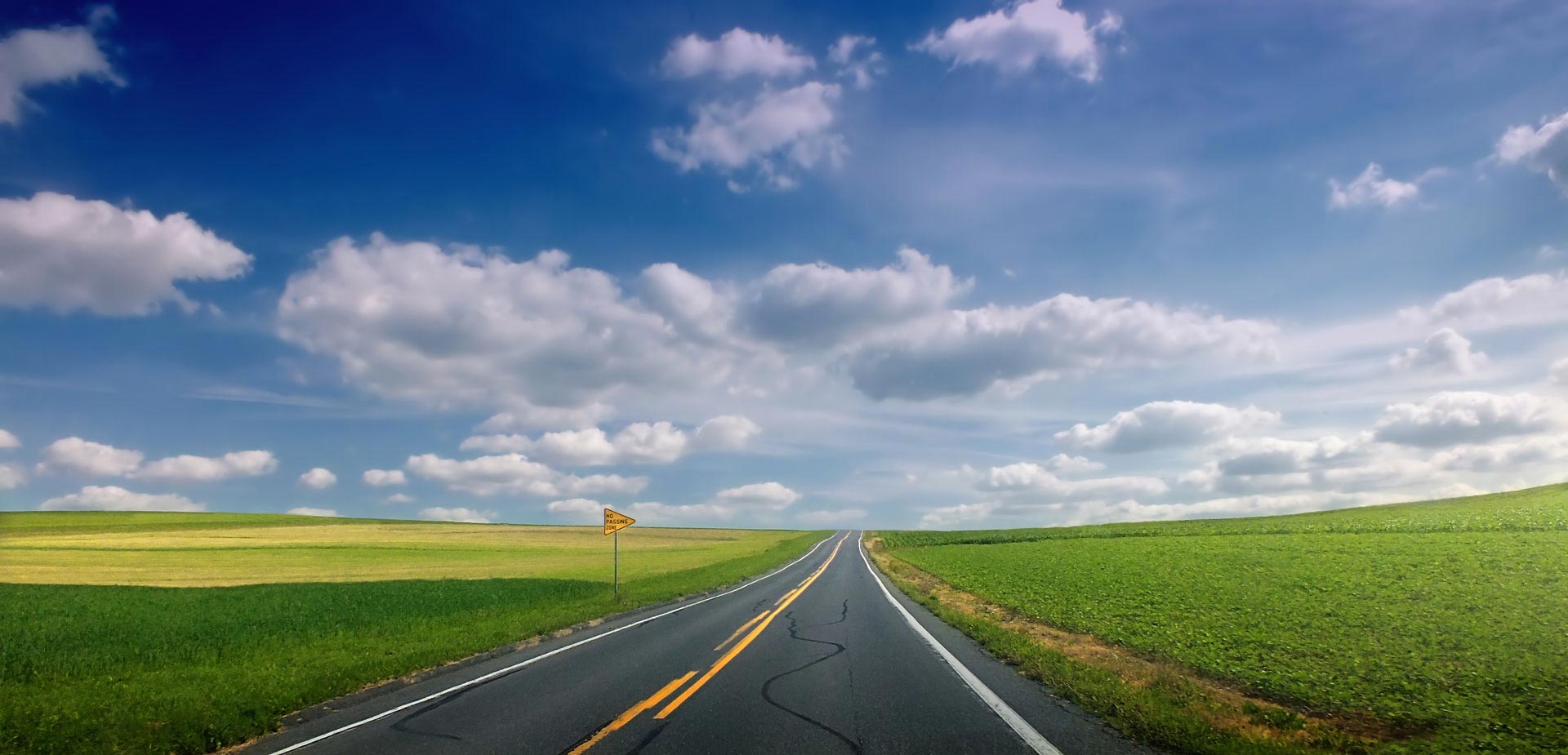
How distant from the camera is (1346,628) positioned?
14.3 m

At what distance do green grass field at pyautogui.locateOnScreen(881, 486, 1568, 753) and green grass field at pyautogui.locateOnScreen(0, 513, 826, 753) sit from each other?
1171 centimetres

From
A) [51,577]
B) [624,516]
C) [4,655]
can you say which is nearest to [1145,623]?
[624,516]

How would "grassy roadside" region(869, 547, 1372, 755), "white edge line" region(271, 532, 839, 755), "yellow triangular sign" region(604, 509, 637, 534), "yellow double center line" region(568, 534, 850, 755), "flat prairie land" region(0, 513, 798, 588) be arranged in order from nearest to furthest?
1. "grassy roadside" region(869, 547, 1372, 755)
2. "yellow double center line" region(568, 534, 850, 755)
3. "white edge line" region(271, 532, 839, 755)
4. "yellow triangular sign" region(604, 509, 637, 534)
5. "flat prairie land" region(0, 513, 798, 588)

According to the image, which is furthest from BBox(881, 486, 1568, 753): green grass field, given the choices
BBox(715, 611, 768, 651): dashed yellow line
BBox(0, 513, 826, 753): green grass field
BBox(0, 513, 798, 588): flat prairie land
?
BBox(0, 513, 798, 588): flat prairie land

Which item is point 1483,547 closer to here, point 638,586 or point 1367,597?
point 1367,597

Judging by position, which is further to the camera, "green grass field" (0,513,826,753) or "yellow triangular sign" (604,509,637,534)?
"yellow triangular sign" (604,509,637,534)

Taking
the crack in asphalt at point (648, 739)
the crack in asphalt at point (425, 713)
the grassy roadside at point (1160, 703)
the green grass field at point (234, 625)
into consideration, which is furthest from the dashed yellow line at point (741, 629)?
the crack in asphalt at point (648, 739)

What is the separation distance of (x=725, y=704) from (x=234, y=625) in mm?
20162

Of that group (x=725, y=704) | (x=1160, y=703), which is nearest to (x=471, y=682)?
(x=725, y=704)

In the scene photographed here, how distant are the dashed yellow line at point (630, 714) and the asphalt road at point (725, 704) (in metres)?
0.03

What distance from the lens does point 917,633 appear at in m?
14.7

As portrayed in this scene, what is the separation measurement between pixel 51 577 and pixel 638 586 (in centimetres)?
4228

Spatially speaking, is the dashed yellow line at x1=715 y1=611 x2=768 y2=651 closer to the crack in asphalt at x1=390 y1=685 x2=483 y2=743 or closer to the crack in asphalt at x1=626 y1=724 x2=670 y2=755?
the crack in asphalt at x1=390 y1=685 x2=483 y2=743

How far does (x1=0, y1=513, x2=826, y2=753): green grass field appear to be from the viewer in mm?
9531
